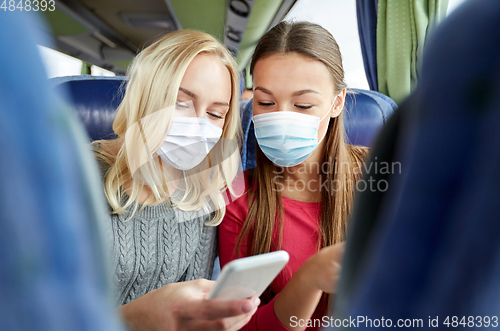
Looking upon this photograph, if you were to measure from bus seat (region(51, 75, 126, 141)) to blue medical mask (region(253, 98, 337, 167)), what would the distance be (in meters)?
0.86

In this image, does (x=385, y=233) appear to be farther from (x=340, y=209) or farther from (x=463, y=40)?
(x=340, y=209)

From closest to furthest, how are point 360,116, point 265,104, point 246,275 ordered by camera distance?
point 246,275 → point 265,104 → point 360,116

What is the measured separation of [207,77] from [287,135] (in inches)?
13.9

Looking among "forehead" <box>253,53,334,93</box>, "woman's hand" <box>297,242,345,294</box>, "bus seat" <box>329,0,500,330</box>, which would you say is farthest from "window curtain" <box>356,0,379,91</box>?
"bus seat" <box>329,0,500,330</box>

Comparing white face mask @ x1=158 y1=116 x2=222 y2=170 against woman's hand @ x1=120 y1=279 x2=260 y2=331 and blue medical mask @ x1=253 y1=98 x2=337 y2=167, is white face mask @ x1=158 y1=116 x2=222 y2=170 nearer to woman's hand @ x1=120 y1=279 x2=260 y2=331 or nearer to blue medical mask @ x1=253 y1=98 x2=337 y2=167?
blue medical mask @ x1=253 y1=98 x2=337 y2=167

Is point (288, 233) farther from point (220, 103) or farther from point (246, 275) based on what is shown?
point (246, 275)

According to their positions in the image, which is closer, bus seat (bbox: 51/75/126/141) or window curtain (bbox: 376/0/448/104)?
bus seat (bbox: 51/75/126/141)

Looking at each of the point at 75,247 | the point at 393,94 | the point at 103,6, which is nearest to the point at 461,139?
the point at 75,247

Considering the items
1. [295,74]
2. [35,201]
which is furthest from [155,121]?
[35,201]

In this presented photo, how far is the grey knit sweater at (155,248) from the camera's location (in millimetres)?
1030

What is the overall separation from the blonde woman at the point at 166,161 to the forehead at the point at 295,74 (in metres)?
0.14

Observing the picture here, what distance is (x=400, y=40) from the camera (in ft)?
6.66

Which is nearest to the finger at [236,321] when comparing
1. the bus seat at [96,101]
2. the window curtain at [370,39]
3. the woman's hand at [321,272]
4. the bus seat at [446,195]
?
the woman's hand at [321,272]

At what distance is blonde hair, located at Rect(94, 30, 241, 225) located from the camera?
42.6 inches
